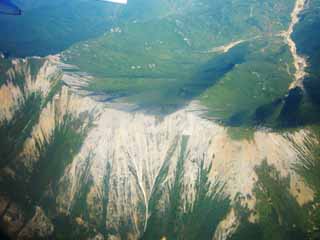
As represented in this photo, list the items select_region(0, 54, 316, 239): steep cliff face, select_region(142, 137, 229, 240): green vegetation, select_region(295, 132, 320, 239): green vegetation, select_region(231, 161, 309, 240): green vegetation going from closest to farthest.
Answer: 1. select_region(295, 132, 320, 239): green vegetation
2. select_region(231, 161, 309, 240): green vegetation
3. select_region(142, 137, 229, 240): green vegetation
4. select_region(0, 54, 316, 239): steep cliff face

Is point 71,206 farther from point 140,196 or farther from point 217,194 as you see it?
point 217,194

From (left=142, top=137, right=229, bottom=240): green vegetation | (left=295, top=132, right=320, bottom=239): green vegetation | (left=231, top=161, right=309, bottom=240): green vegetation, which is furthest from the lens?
(left=142, top=137, right=229, bottom=240): green vegetation

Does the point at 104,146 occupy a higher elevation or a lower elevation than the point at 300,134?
lower

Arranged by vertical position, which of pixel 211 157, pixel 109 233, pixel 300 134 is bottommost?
pixel 109 233

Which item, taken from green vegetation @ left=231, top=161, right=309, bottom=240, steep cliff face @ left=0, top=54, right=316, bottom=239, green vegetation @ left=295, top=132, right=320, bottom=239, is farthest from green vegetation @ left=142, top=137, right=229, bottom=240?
green vegetation @ left=295, top=132, right=320, bottom=239

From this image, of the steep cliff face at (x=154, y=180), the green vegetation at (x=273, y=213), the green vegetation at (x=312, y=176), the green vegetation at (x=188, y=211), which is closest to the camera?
the green vegetation at (x=312, y=176)

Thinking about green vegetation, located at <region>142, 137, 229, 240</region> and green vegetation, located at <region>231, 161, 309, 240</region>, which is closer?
green vegetation, located at <region>231, 161, 309, 240</region>

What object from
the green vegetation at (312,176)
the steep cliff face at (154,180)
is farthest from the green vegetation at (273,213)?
the green vegetation at (312,176)

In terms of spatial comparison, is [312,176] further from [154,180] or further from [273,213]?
[154,180]

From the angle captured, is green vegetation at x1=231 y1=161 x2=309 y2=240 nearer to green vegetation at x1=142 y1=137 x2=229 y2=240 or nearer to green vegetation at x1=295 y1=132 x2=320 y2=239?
green vegetation at x1=295 y1=132 x2=320 y2=239

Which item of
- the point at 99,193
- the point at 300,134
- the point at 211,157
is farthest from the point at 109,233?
the point at 300,134

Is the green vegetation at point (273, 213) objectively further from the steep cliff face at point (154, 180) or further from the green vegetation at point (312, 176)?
the green vegetation at point (312, 176)
